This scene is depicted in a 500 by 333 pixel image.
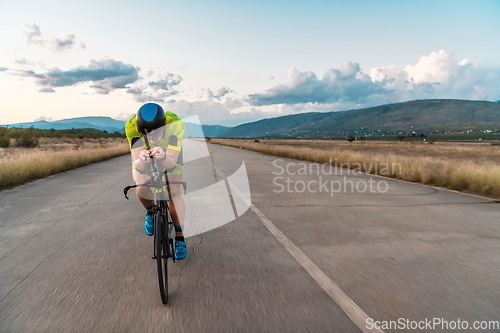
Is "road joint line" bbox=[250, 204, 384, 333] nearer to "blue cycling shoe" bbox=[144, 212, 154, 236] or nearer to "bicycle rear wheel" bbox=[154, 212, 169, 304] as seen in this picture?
"bicycle rear wheel" bbox=[154, 212, 169, 304]

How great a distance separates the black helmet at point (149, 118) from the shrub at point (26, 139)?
138 feet

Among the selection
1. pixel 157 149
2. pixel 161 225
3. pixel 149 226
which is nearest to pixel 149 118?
pixel 157 149

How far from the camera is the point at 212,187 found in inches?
440

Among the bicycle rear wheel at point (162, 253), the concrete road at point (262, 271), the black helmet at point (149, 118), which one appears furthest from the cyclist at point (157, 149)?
the concrete road at point (262, 271)

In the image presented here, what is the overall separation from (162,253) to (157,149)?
103 cm

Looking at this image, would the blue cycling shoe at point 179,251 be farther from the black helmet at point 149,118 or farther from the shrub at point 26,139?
the shrub at point 26,139

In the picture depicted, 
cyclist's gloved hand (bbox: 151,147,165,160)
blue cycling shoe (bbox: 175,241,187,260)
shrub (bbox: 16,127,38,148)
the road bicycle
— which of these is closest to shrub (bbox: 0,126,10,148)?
shrub (bbox: 16,127,38,148)

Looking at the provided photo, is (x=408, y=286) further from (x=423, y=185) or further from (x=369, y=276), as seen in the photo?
(x=423, y=185)

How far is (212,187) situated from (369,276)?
7698mm

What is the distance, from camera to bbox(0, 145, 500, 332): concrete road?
9.66 feet

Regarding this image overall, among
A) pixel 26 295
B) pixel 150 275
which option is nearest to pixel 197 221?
pixel 150 275

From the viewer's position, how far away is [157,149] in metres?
3.57

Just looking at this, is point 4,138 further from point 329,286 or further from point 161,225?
point 329,286

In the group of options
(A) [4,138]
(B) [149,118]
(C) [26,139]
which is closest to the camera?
(B) [149,118]
